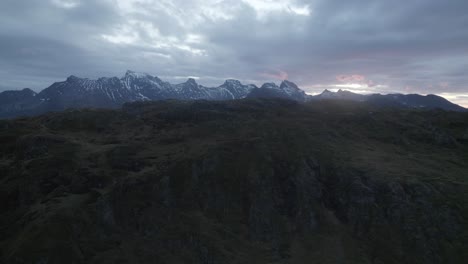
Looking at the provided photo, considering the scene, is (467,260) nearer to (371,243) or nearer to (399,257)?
(399,257)

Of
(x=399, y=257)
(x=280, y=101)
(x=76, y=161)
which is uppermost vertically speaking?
(x=280, y=101)

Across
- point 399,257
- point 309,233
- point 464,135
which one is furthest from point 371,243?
point 464,135

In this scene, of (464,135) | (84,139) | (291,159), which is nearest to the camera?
(291,159)

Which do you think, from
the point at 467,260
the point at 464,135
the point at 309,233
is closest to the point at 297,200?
the point at 309,233

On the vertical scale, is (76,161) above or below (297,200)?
above

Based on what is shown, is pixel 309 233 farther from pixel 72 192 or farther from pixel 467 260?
pixel 72 192

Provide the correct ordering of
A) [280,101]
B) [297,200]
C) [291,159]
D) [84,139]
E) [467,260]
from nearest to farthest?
[467,260]
[297,200]
[291,159]
[84,139]
[280,101]

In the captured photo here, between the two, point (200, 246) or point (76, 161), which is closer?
point (200, 246)
